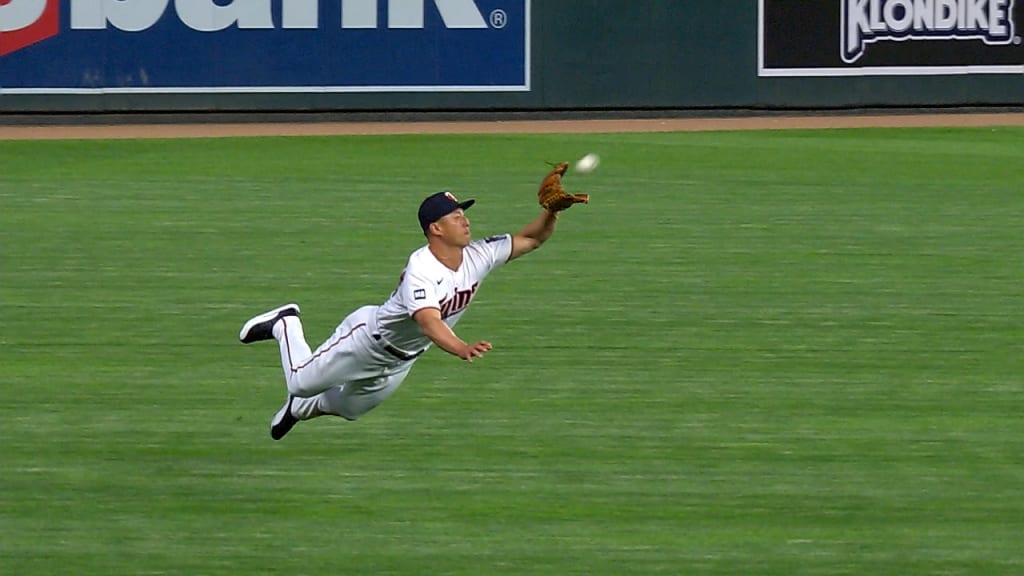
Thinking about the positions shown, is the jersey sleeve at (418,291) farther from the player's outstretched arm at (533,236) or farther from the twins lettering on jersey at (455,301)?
the player's outstretched arm at (533,236)

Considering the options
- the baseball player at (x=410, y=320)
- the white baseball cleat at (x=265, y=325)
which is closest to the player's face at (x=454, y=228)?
the baseball player at (x=410, y=320)

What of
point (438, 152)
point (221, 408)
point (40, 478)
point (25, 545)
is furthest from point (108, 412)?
point (438, 152)

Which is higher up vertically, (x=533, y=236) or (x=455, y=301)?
(x=533, y=236)

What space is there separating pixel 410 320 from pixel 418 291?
16.4 inches

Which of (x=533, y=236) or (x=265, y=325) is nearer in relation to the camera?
(x=533, y=236)

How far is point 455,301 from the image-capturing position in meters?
7.76

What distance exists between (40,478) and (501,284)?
571 centimetres

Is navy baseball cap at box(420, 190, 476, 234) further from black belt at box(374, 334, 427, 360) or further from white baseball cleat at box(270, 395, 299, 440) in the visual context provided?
white baseball cleat at box(270, 395, 299, 440)

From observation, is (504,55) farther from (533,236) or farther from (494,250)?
Result: (494,250)

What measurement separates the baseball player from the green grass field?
28 cm

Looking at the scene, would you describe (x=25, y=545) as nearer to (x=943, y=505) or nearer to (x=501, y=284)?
(x=943, y=505)

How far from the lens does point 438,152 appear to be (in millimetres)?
20609

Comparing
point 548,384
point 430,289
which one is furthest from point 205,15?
point 430,289

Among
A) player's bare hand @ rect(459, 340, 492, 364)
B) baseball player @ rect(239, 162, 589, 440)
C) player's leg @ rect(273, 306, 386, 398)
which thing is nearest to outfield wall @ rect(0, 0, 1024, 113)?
baseball player @ rect(239, 162, 589, 440)
